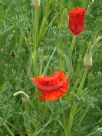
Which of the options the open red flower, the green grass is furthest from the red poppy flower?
the open red flower

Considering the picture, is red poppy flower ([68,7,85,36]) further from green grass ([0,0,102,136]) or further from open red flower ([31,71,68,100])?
open red flower ([31,71,68,100])

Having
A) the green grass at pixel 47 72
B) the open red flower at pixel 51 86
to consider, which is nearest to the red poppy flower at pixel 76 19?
the green grass at pixel 47 72

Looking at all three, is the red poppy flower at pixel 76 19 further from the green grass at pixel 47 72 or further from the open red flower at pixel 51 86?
the open red flower at pixel 51 86

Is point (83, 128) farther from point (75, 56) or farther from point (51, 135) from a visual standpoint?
point (75, 56)

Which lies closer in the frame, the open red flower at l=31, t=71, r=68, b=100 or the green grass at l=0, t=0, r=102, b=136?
the open red flower at l=31, t=71, r=68, b=100

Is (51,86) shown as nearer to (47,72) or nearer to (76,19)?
(76,19)

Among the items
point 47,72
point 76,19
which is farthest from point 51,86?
point 47,72

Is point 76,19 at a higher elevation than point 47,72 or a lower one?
higher

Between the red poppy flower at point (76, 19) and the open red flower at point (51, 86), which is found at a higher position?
the red poppy flower at point (76, 19)
